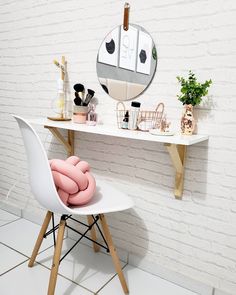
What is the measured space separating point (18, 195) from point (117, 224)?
Result: 935 mm

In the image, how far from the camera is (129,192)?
144cm

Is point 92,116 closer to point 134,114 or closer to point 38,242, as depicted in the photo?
point 134,114

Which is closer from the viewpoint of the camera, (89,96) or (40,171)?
(40,171)

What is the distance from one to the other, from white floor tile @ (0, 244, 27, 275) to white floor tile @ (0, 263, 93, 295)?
0.05 metres

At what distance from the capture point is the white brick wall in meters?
1.12

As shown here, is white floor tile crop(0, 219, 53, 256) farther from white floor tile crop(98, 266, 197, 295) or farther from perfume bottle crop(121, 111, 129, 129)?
perfume bottle crop(121, 111, 129, 129)

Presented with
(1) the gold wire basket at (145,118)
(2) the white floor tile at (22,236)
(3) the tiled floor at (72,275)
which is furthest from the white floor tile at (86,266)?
(1) the gold wire basket at (145,118)

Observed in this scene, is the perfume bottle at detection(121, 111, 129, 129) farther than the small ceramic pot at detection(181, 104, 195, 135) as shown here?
Yes

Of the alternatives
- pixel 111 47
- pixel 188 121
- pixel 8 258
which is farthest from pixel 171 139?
pixel 8 258

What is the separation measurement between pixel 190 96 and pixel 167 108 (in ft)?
0.55

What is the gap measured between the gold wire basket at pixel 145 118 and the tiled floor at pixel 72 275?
2.71ft

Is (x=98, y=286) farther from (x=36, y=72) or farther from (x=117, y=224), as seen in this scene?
(x=36, y=72)

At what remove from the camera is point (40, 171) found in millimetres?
1048

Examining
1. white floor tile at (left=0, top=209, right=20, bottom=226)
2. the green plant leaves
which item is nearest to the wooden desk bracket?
the green plant leaves
